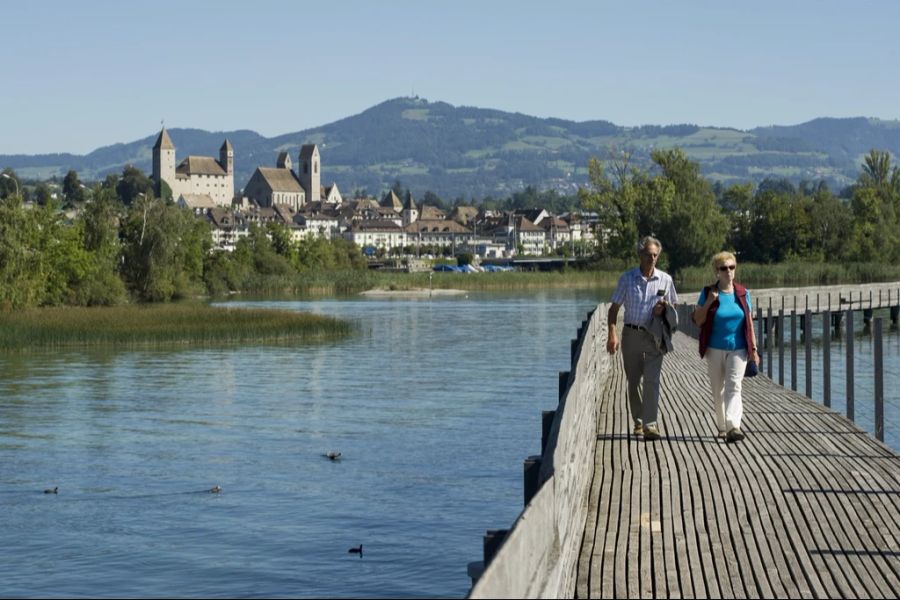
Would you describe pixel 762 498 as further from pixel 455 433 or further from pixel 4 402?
pixel 4 402

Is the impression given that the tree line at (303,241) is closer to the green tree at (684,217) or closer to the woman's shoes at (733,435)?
the green tree at (684,217)

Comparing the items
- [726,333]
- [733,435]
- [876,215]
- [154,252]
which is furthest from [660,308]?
[876,215]

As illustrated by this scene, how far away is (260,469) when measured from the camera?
933 inches

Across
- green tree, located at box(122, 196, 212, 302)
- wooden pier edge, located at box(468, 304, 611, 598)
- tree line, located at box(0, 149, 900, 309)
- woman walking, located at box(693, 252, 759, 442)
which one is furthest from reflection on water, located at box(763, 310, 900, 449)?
green tree, located at box(122, 196, 212, 302)

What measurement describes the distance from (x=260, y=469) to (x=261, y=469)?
0.05 ft

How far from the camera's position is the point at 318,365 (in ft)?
147

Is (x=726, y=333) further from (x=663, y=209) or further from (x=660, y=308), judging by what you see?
(x=663, y=209)

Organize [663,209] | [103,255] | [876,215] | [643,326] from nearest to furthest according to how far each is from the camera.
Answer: [643,326], [103,255], [663,209], [876,215]

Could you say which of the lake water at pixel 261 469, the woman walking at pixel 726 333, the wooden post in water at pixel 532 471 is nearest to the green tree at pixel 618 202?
the lake water at pixel 261 469

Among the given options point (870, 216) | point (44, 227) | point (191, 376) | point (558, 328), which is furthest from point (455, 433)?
point (870, 216)

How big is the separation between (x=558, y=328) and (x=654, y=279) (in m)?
46.7

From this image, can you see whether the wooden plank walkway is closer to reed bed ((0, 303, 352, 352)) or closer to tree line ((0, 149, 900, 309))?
reed bed ((0, 303, 352, 352))

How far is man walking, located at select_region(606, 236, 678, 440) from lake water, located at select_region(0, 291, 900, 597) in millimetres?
2818

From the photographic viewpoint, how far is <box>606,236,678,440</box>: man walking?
595 inches
